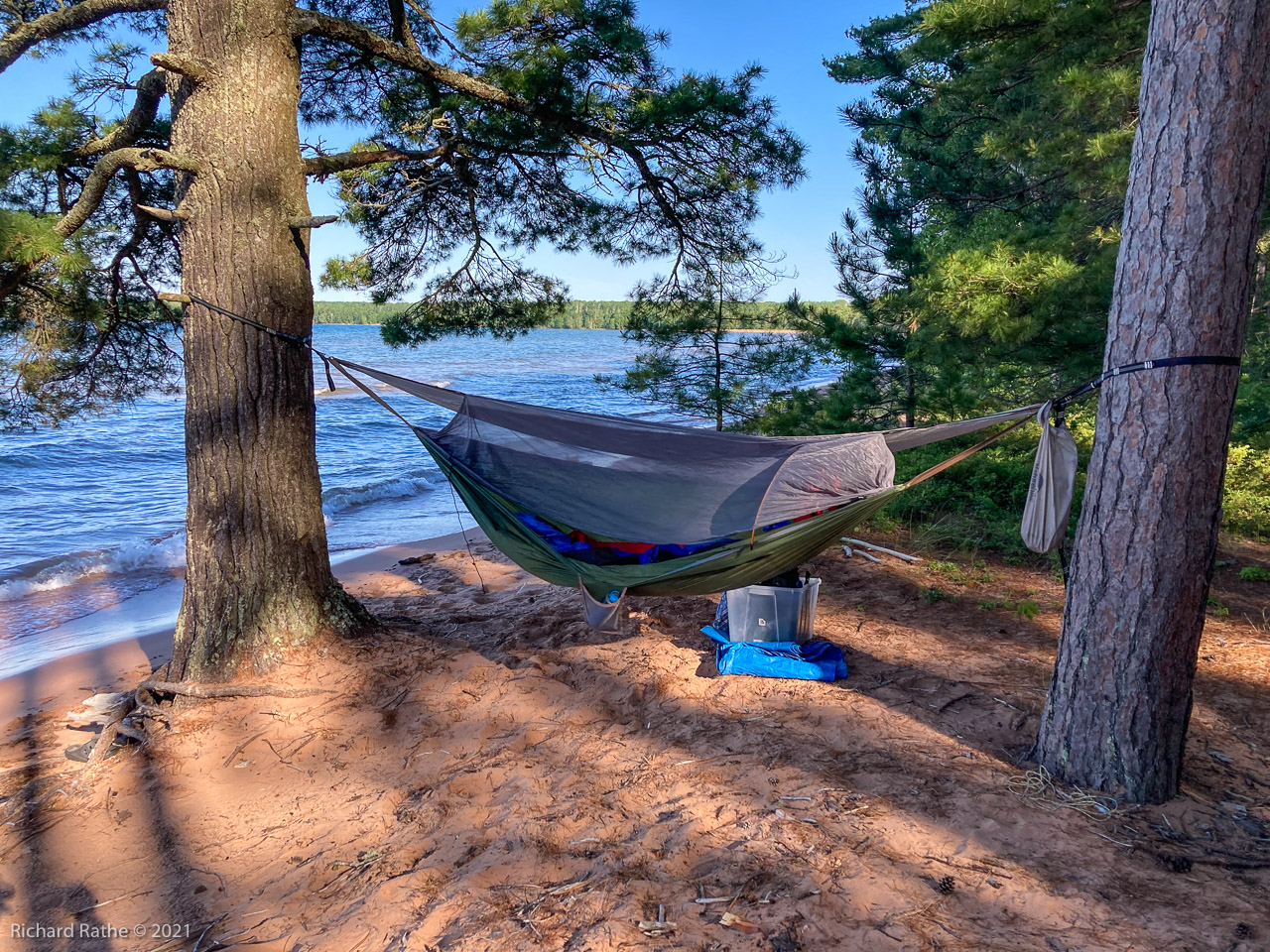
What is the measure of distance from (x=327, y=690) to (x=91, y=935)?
97 centimetres

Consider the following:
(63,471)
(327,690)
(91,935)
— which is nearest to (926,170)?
(327,690)

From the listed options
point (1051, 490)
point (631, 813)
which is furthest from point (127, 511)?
point (1051, 490)

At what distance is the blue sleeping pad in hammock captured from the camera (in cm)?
253

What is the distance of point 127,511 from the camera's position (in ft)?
22.9

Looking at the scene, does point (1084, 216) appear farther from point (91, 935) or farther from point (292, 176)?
point (91, 935)

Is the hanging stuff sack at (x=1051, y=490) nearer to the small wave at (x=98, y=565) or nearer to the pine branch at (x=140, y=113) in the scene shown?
the pine branch at (x=140, y=113)

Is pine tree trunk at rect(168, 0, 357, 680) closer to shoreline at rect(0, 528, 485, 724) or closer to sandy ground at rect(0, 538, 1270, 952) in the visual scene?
sandy ground at rect(0, 538, 1270, 952)

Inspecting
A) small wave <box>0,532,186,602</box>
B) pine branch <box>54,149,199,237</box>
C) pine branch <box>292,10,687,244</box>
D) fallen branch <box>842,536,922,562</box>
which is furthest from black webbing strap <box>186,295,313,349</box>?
small wave <box>0,532,186,602</box>

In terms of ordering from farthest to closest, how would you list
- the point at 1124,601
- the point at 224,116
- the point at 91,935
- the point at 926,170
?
the point at 926,170
the point at 224,116
the point at 1124,601
the point at 91,935

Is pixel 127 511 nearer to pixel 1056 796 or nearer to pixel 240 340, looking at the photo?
pixel 240 340

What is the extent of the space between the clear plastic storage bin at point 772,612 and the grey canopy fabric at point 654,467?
394 millimetres

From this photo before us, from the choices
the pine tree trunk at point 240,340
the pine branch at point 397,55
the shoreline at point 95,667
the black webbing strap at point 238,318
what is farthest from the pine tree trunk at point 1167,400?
the shoreline at point 95,667

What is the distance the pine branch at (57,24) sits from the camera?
2.53 m

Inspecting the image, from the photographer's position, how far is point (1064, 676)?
1.88m
